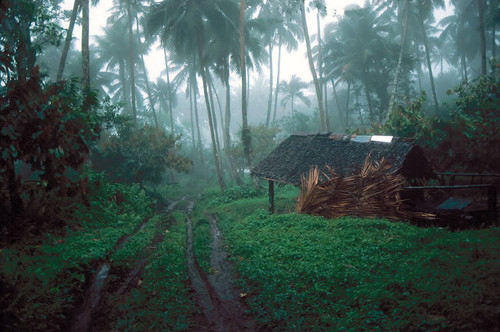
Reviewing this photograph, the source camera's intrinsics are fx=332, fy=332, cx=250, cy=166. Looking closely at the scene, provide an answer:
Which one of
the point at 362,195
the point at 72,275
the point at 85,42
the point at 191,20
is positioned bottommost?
the point at 72,275

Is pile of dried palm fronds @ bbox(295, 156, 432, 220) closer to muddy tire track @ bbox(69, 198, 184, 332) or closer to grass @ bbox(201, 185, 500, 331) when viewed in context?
grass @ bbox(201, 185, 500, 331)

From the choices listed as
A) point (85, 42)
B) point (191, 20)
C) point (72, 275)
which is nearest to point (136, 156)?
point (85, 42)

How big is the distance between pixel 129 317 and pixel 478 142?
13.3 meters

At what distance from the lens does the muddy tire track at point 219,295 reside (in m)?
5.27

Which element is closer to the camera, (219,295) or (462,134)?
(219,295)

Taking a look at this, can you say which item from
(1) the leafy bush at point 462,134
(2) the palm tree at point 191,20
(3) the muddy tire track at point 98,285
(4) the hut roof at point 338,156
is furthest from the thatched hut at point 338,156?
(2) the palm tree at point 191,20

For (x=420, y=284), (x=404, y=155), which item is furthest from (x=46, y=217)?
(x=404, y=155)

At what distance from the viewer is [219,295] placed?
20.7ft

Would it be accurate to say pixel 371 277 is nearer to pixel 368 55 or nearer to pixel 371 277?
pixel 371 277

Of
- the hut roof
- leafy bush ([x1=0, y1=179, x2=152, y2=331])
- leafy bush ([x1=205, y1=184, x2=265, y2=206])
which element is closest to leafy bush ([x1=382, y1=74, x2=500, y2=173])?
the hut roof

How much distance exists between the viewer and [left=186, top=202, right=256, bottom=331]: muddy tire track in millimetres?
5268

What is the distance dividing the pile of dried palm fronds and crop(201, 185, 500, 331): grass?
30.1 inches

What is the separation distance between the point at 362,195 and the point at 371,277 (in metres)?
4.10

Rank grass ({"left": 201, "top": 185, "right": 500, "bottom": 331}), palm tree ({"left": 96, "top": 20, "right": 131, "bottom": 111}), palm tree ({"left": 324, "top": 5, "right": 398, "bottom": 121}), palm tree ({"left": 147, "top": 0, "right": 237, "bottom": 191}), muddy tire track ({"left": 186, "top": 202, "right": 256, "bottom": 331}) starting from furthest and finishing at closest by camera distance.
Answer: palm tree ({"left": 96, "top": 20, "right": 131, "bottom": 111}), palm tree ({"left": 324, "top": 5, "right": 398, "bottom": 121}), palm tree ({"left": 147, "top": 0, "right": 237, "bottom": 191}), muddy tire track ({"left": 186, "top": 202, "right": 256, "bottom": 331}), grass ({"left": 201, "top": 185, "right": 500, "bottom": 331})
